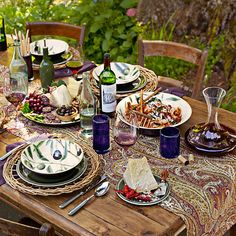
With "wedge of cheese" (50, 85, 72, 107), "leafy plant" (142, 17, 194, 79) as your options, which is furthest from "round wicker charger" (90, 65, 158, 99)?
"leafy plant" (142, 17, 194, 79)

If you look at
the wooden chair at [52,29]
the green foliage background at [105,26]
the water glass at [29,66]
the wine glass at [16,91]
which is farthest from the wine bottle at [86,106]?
the green foliage background at [105,26]

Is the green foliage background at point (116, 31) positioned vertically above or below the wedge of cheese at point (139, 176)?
below

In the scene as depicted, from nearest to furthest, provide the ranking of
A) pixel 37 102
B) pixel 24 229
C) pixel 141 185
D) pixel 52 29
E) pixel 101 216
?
pixel 24 229 → pixel 101 216 → pixel 141 185 → pixel 37 102 → pixel 52 29

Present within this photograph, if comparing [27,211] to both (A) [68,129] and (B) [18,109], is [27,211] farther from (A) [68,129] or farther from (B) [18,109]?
(B) [18,109]

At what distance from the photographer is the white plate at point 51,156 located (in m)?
1.89

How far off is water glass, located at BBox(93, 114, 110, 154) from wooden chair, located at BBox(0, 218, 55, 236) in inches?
23.3

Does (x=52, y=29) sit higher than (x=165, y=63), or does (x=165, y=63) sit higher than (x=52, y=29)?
(x=52, y=29)

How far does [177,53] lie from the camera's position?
2855 millimetres

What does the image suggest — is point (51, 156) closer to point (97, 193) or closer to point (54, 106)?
point (97, 193)

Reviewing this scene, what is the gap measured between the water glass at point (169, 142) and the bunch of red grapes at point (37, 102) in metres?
0.59

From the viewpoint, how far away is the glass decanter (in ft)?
6.66

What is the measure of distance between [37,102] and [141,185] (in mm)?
721

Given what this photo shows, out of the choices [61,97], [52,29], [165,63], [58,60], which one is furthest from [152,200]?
[165,63]

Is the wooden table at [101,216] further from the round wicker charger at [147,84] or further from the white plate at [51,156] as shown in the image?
the round wicker charger at [147,84]
